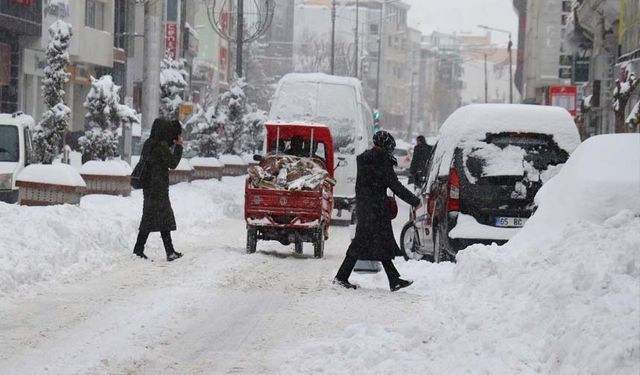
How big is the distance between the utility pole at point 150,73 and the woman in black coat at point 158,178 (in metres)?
19.7

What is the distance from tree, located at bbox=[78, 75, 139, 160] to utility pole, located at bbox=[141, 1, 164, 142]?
6066 millimetres

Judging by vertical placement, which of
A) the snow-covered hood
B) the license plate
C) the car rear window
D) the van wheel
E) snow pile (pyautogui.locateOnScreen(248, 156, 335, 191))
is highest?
the car rear window

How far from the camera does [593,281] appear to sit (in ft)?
26.3

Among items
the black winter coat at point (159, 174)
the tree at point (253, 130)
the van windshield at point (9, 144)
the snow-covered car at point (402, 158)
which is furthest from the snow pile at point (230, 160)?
the black winter coat at point (159, 174)

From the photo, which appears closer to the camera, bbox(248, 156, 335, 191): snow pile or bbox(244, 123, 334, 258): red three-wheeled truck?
bbox(244, 123, 334, 258): red three-wheeled truck

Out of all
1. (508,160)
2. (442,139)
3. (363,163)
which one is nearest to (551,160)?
(508,160)

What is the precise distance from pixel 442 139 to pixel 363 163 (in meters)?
3.03

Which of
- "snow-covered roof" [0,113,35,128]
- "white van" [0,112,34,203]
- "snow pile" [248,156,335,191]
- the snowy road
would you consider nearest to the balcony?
"snow-covered roof" [0,113,35,128]

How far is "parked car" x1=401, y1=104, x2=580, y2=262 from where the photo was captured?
15156mm

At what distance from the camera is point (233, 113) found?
156 ft

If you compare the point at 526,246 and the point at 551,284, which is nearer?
the point at 551,284

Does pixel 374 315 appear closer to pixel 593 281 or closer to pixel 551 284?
pixel 551 284

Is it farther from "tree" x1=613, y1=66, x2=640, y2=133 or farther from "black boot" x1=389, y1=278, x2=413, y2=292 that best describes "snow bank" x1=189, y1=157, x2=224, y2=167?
"black boot" x1=389, y1=278, x2=413, y2=292

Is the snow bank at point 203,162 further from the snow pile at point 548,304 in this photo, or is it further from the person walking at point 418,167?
the snow pile at point 548,304
